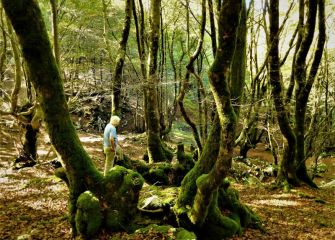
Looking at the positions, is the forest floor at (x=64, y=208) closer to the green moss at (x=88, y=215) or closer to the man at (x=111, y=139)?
the green moss at (x=88, y=215)

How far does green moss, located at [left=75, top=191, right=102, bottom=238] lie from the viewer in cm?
639

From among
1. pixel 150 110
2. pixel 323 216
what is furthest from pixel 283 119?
pixel 150 110

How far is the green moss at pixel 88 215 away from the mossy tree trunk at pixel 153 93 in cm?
637

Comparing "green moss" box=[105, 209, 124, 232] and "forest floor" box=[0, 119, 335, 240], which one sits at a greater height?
"green moss" box=[105, 209, 124, 232]

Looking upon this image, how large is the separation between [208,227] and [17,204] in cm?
552

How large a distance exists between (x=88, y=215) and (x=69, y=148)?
139cm

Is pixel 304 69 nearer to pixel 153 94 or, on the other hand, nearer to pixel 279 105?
pixel 279 105

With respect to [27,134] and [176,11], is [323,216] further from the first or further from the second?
[176,11]

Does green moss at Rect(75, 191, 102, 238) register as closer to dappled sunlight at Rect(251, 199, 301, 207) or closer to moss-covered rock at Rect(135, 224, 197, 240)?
moss-covered rock at Rect(135, 224, 197, 240)

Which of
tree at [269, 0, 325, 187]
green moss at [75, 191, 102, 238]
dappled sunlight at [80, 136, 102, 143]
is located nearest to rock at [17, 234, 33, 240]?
green moss at [75, 191, 102, 238]

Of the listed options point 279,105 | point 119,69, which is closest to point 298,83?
point 279,105

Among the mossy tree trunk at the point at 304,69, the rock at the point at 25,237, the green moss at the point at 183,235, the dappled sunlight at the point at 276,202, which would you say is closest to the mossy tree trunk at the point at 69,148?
the rock at the point at 25,237

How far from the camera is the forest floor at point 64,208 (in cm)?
742

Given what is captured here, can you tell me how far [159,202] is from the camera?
7.46m
